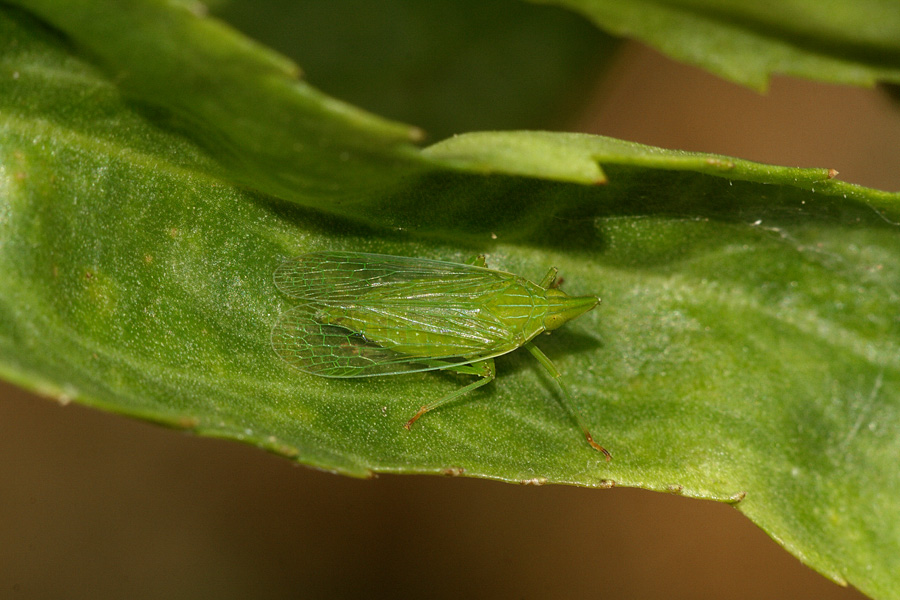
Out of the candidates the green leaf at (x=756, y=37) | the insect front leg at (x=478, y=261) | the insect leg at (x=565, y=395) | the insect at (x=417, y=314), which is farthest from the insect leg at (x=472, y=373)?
the green leaf at (x=756, y=37)

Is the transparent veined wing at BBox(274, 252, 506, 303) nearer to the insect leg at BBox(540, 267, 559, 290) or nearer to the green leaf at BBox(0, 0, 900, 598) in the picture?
the green leaf at BBox(0, 0, 900, 598)

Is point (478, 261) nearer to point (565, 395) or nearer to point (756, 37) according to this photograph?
point (565, 395)

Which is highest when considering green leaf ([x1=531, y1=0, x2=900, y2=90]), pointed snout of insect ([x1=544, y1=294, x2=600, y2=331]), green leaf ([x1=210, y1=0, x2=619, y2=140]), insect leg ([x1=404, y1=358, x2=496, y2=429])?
green leaf ([x1=531, y1=0, x2=900, y2=90])

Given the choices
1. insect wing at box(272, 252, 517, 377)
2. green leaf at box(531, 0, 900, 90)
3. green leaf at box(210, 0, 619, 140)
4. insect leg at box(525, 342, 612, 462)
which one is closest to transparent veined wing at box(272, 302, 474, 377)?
insect wing at box(272, 252, 517, 377)

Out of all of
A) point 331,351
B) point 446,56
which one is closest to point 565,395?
point 331,351

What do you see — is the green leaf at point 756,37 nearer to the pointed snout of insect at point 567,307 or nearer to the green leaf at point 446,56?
the green leaf at point 446,56

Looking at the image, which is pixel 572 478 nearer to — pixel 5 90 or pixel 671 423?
pixel 671 423

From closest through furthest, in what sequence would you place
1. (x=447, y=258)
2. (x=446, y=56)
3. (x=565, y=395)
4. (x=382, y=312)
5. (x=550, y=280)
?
(x=565, y=395), (x=447, y=258), (x=550, y=280), (x=382, y=312), (x=446, y=56)
